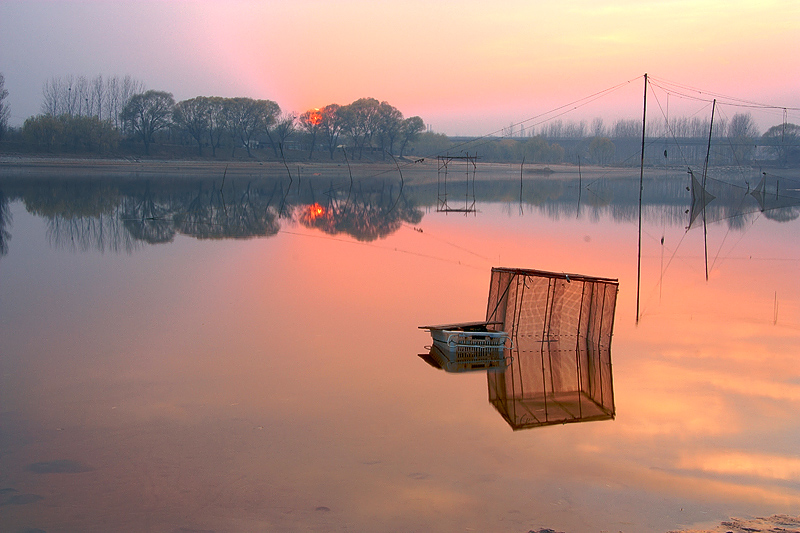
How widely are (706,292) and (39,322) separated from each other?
13936 mm

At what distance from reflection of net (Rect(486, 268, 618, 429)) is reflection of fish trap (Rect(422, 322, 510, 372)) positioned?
11.4 inches

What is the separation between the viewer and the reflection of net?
9.53m

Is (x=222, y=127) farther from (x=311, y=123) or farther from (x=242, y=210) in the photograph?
(x=242, y=210)

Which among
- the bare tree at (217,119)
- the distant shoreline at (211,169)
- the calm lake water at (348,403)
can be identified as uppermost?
the bare tree at (217,119)

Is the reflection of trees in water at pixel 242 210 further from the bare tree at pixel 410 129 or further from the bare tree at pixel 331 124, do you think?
the bare tree at pixel 410 129

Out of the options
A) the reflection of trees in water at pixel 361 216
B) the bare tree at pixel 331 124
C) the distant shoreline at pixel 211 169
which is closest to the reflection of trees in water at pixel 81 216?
the reflection of trees in water at pixel 361 216

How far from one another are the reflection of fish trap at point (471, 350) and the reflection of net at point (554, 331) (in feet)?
0.95

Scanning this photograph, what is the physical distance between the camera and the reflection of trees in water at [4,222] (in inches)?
830

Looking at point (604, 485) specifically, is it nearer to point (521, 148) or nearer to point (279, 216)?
point (279, 216)

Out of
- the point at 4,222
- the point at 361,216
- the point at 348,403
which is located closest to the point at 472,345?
the point at 348,403

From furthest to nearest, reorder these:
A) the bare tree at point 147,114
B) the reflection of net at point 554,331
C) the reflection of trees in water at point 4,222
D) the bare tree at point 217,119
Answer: the bare tree at point 217,119 → the bare tree at point 147,114 → the reflection of trees in water at point 4,222 → the reflection of net at point 554,331

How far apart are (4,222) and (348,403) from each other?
79.0ft

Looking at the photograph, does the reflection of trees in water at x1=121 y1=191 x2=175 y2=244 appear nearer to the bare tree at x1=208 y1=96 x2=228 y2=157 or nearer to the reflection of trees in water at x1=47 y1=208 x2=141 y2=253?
the reflection of trees in water at x1=47 y1=208 x2=141 y2=253

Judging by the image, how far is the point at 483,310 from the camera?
44.3 ft
